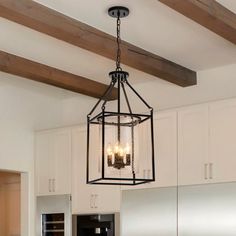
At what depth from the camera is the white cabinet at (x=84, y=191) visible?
17.2 feet

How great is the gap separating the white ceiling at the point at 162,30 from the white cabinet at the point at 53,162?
1593 millimetres

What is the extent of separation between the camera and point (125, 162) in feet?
10.4

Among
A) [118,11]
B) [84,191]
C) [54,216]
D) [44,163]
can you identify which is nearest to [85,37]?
[118,11]

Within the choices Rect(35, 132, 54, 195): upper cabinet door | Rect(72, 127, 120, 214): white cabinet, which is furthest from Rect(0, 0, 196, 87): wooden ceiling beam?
Rect(35, 132, 54, 195): upper cabinet door

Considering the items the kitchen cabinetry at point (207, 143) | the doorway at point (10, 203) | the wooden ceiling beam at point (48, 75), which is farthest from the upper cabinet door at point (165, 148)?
the doorway at point (10, 203)

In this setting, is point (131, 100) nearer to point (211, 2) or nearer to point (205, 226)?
point (205, 226)

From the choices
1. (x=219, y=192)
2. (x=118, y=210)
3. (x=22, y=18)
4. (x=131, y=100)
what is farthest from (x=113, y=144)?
(x=131, y=100)

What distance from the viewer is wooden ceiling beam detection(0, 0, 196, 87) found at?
3.59 meters

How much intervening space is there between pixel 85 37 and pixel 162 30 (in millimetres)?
605

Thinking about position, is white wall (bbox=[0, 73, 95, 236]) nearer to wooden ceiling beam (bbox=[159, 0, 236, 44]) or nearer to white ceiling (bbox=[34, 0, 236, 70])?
white ceiling (bbox=[34, 0, 236, 70])

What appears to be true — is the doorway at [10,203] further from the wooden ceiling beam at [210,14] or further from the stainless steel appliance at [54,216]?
the wooden ceiling beam at [210,14]

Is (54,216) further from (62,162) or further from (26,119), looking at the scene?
(26,119)

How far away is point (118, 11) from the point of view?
12.4ft

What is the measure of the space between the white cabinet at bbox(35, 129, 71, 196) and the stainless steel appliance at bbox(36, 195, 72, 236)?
0.27 ft
